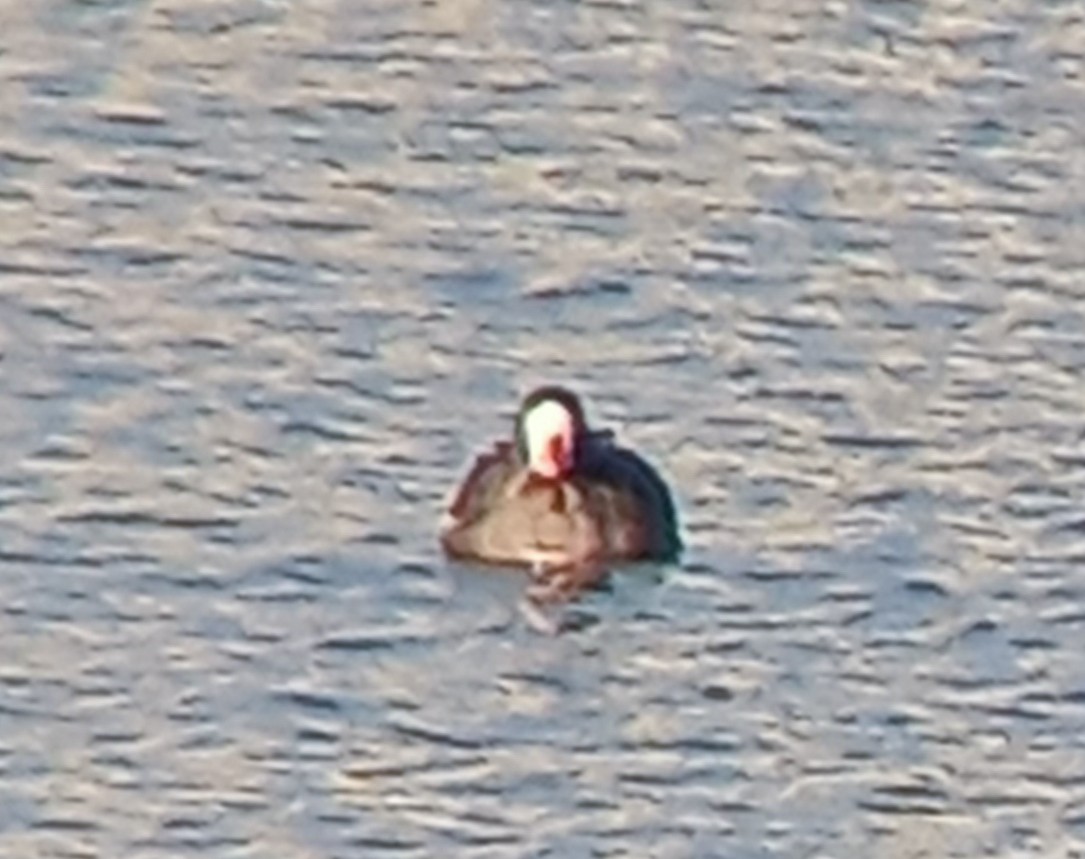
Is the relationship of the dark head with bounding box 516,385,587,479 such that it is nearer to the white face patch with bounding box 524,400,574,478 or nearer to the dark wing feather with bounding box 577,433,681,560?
the white face patch with bounding box 524,400,574,478

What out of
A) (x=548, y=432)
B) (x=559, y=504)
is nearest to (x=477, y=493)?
(x=548, y=432)

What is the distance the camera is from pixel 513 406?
40.8m

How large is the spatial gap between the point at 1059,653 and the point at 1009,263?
4985 mm

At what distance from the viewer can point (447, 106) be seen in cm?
4469

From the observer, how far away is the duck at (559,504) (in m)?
39.4

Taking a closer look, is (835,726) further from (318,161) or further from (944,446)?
(318,161)

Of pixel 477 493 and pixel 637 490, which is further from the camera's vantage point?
pixel 477 493

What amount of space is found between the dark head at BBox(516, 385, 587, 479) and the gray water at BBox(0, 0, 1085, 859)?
523mm

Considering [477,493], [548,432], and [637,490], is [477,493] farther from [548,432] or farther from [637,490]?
[637,490]

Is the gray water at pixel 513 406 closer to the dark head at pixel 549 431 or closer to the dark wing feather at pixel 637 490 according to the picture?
the dark wing feather at pixel 637 490

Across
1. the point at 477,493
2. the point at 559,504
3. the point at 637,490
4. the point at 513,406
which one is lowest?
the point at 637,490

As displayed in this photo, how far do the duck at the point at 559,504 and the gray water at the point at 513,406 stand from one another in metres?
0.19

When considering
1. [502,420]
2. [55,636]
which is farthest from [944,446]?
[55,636]

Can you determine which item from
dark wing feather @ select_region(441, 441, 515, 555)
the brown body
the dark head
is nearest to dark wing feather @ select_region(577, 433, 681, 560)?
the brown body
